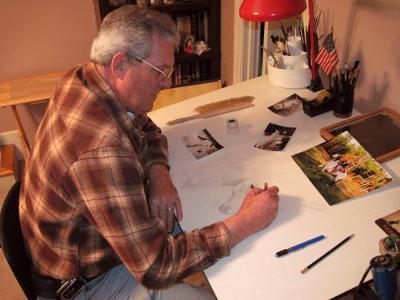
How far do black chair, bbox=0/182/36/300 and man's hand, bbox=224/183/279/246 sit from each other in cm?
52

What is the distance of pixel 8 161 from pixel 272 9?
198 centimetres

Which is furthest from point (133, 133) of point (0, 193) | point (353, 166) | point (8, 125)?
point (8, 125)

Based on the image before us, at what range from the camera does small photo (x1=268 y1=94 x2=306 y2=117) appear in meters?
1.40

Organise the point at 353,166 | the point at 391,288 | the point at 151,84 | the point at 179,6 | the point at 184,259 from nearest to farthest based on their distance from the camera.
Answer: the point at 391,288 < the point at 184,259 < the point at 151,84 < the point at 353,166 < the point at 179,6

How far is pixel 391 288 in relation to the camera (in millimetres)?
741

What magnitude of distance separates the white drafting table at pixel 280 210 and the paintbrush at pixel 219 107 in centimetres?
2

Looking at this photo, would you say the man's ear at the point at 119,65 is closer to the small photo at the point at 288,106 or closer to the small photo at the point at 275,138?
the small photo at the point at 275,138

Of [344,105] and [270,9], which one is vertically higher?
[270,9]

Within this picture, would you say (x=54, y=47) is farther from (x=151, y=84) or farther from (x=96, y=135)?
A: (x=96, y=135)

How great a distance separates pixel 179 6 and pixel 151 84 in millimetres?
1694

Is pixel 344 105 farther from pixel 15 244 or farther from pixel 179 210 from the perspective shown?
pixel 15 244

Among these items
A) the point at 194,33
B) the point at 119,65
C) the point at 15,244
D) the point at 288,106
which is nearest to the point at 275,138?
the point at 288,106

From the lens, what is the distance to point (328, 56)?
1379mm

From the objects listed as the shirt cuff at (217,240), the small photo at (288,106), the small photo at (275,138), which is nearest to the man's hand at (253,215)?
the shirt cuff at (217,240)
